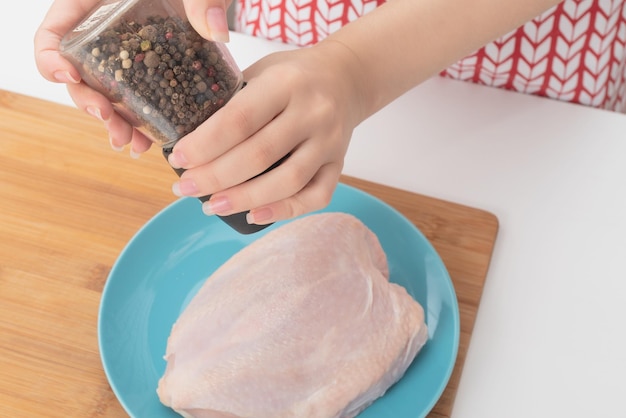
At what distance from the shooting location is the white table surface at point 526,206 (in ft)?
3.03

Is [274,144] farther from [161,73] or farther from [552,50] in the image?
[552,50]

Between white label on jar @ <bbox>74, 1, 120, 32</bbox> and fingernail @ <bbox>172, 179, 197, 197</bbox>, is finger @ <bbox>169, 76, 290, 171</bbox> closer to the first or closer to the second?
fingernail @ <bbox>172, 179, 197, 197</bbox>

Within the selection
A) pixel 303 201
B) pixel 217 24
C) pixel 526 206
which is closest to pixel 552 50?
pixel 526 206

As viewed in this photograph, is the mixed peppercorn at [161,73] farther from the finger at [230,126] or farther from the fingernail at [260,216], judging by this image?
the fingernail at [260,216]

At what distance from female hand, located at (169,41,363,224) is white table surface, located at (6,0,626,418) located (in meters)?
0.34

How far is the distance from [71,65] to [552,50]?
33.8 inches

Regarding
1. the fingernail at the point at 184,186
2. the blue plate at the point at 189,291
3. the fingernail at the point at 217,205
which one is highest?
the fingernail at the point at 184,186

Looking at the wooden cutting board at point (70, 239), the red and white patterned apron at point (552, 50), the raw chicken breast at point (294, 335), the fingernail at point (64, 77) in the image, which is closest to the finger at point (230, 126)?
the fingernail at point (64, 77)

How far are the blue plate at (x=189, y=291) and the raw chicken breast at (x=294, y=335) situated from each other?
3 centimetres

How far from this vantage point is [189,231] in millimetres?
1065

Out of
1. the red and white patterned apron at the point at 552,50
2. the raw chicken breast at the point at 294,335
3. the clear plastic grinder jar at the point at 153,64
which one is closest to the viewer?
the clear plastic grinder jar at the point at 153,64

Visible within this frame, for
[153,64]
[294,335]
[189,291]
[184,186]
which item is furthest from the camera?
[189,291]

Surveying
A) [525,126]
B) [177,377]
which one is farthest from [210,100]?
[525,126]

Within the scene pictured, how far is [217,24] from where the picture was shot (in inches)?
25.1
